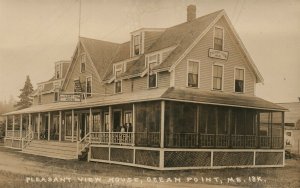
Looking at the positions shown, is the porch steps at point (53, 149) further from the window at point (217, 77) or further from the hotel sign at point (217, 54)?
the hotel sign at point (217, 54)

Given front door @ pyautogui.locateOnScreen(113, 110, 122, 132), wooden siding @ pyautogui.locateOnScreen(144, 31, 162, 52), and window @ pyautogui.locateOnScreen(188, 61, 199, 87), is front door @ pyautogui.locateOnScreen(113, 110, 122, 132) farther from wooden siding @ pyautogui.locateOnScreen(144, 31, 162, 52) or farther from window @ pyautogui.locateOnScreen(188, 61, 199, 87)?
window @ pyautogui.locateOnScreen(188, 61, 199, 87)

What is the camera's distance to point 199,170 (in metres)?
17.3

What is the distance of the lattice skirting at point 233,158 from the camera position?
18.6 meters

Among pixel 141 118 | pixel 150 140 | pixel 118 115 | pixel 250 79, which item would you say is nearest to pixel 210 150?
pixel 150 140

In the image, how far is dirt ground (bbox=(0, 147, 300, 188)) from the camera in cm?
1334

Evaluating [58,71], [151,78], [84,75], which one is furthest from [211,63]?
[58,71]

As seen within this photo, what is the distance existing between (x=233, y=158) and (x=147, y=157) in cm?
366

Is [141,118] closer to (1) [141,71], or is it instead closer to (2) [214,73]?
(1) [141,71]

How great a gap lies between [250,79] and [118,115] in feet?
21.4

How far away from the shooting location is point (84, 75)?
1066 inches

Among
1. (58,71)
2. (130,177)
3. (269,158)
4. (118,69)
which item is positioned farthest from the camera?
(58,71)

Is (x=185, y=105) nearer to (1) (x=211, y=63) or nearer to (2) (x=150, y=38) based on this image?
(1) (x=211, y=63)

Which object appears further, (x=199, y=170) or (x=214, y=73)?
(x=214, y=73)

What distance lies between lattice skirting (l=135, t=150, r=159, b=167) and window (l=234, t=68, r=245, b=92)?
19.9ft
